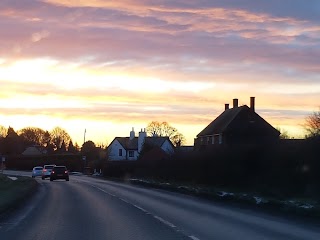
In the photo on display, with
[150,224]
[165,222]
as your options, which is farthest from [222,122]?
[150,224]

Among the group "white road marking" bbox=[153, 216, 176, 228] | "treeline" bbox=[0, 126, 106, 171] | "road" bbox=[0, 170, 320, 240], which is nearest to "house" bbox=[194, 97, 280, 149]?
"treeline" bbox=[0, 126, 106, 171]

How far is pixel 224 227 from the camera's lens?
1608 cm

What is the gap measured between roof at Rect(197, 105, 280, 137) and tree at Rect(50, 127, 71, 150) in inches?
4135

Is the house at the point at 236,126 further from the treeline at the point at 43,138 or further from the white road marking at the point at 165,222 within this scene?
the treeline at the point at 43,138

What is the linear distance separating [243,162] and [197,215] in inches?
677

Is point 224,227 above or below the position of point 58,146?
below

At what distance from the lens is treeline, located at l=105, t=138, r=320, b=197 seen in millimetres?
29709

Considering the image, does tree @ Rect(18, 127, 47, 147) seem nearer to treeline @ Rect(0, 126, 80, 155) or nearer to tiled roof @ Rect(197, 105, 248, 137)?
treeline @ Rect(0, 126, 80, 155)

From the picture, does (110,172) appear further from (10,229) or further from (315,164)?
(10,229)

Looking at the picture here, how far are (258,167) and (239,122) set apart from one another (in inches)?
1699

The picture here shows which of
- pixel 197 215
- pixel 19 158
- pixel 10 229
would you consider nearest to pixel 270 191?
pixel 197 215

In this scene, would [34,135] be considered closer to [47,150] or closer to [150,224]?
[47,150]

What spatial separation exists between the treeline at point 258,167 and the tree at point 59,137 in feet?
440

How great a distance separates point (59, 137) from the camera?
184750 millimetres
